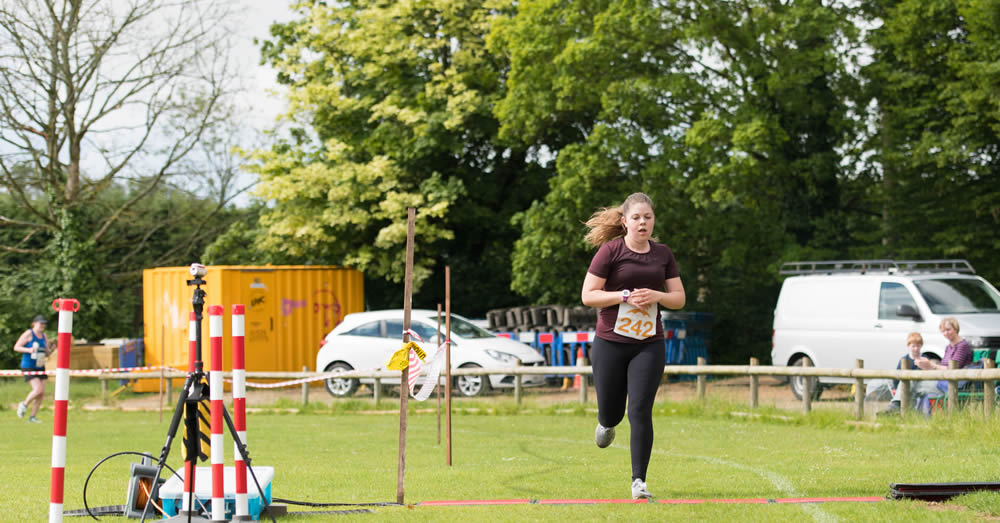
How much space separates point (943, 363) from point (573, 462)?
7.14 metres

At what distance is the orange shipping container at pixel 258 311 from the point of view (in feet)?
88.1

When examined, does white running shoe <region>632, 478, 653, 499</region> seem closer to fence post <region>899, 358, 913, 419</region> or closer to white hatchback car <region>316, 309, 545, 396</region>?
fence post <region>899, 358, 913, 419</region>

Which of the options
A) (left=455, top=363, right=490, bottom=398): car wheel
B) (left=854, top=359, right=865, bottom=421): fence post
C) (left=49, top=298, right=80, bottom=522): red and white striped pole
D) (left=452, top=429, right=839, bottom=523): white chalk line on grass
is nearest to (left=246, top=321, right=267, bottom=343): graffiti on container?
(left=455, top=363, right=490, bottom=398): car wheel

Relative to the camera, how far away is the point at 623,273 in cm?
774

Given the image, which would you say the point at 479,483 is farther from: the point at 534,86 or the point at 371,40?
the point at 371,40

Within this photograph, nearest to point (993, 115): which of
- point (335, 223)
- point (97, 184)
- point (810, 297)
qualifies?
point (810, 297)

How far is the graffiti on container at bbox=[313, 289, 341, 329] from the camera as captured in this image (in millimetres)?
28109

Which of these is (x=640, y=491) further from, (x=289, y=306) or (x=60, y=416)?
(x=289, y=306)

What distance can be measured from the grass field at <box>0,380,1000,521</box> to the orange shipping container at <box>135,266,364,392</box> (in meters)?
8.16

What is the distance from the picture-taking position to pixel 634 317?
7605 mm

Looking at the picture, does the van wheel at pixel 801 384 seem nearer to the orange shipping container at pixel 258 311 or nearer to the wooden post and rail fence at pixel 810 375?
the wooden post and rail fence at pixel 810 375

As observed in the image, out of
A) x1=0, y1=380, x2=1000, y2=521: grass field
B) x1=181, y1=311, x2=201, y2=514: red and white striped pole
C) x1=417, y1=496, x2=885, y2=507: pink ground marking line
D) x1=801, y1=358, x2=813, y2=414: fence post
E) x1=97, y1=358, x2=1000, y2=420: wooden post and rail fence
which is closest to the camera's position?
x1=181, y1=311, x2=201, y2=514: red and white striped pole

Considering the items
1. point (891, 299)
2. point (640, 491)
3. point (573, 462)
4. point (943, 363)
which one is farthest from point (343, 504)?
point (891, 299)

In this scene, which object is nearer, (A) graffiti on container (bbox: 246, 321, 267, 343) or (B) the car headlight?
(B) the car headlight
